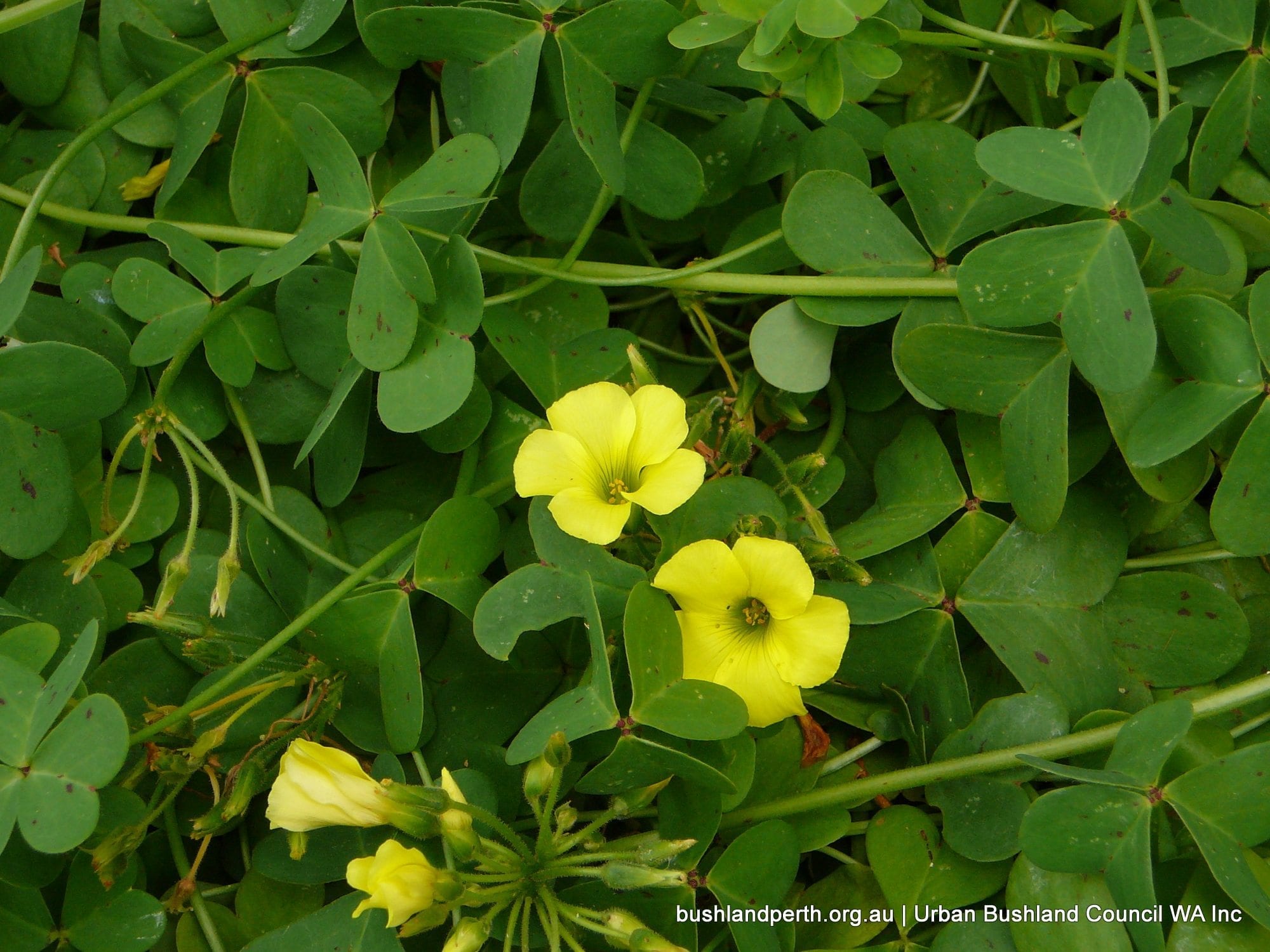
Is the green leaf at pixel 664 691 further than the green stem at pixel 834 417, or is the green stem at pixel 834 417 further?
the green stem at pixel 834 417

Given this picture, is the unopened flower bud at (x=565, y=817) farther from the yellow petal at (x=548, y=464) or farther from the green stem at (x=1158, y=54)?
the green stem at (x=1158, y=54)

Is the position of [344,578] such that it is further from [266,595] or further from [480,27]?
[480,27]

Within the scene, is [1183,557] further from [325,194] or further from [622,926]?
[325,194]

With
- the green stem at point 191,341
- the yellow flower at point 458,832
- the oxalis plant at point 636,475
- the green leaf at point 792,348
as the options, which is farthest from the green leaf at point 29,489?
the green leaf at point 792,348

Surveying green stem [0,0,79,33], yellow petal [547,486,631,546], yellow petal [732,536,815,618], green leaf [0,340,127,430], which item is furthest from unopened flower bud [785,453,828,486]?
green stem [0,0,79,33]

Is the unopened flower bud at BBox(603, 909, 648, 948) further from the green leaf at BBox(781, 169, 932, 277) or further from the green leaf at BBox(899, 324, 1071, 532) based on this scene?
the green leaf at BBox(781, 169, 932, 277)

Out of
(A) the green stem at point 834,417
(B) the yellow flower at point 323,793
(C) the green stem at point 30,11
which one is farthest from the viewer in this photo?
(A) the green stem at point 834,417

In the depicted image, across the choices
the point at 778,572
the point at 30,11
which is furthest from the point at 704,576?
the point at 30,11
